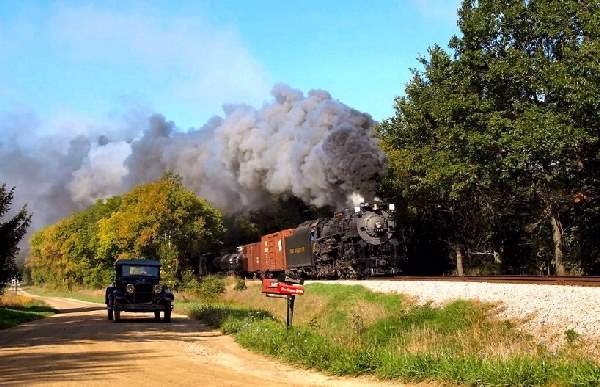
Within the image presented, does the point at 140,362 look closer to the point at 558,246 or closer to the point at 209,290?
the point at 558,246

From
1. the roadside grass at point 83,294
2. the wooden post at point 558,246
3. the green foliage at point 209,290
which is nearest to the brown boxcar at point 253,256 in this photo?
the green foliage at point 209,290

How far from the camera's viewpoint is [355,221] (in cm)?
2798

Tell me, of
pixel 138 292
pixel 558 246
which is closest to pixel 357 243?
pixel 558 246

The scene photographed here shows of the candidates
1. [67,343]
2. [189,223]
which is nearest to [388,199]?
[189,223]

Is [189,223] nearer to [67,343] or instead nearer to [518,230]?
[518,230]

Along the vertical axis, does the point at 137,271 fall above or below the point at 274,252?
below

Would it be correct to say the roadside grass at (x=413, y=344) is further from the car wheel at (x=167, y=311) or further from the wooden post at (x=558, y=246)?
the wooden post at (x=558, y=246)

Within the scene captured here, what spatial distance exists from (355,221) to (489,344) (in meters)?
16.0

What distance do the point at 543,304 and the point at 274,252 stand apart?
89.4ft

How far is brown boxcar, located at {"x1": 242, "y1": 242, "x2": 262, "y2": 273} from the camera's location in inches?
1798

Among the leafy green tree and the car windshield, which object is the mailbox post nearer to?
the car windshield

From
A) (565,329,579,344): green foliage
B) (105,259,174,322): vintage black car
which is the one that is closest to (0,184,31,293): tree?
(105,259,174,322): vintage black car

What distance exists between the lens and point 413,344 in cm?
1268

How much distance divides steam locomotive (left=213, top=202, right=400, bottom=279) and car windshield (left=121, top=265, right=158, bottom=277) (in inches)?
373
